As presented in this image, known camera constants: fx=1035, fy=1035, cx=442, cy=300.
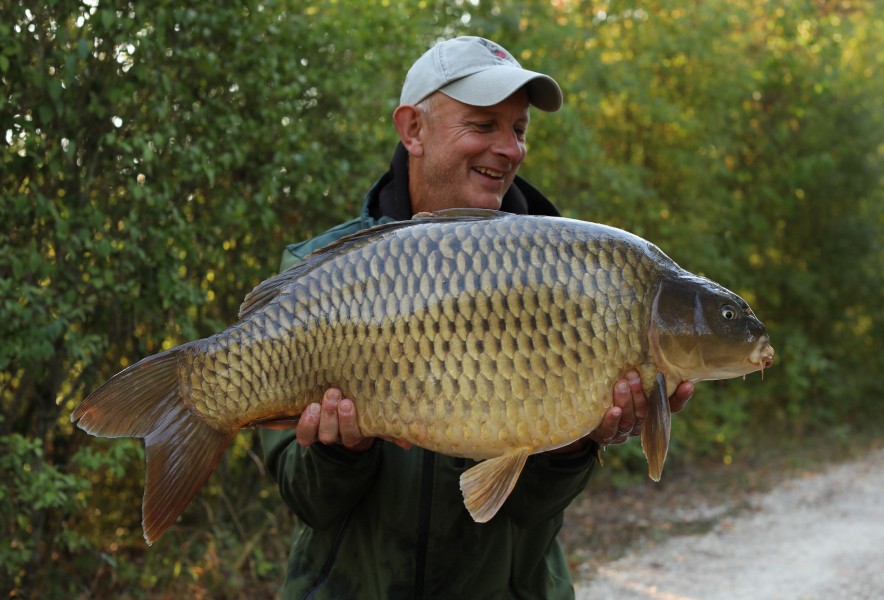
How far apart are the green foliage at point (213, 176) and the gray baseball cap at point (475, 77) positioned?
3.56ft

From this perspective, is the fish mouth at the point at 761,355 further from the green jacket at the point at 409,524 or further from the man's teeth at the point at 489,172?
the man's teeth at the point at 489,172

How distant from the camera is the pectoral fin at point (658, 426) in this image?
1463mm

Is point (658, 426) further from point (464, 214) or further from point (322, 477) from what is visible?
point (322, 477)

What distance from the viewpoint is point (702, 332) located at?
1460mm

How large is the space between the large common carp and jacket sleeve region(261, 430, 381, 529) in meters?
0.13

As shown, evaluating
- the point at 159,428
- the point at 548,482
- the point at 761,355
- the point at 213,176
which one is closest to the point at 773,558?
the point at 213,176

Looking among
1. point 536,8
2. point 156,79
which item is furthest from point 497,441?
point 536,8

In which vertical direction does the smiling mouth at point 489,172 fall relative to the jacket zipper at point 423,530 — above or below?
above

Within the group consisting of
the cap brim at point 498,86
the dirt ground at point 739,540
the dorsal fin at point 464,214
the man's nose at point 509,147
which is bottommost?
the dirt ground at point 739,540

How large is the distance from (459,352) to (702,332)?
348 mm

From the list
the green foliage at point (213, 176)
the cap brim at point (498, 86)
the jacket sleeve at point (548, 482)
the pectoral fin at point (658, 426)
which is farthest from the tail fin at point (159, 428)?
the green foliage at point (213, 176)

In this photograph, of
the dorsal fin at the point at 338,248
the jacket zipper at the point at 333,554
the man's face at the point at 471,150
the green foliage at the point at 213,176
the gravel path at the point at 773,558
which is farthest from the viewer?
the gravel path at the point at 773,558

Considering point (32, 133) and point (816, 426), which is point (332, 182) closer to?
point (32, 133)

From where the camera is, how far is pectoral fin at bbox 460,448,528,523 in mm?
1455
